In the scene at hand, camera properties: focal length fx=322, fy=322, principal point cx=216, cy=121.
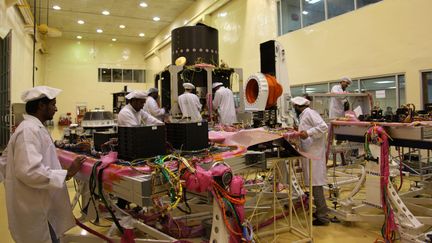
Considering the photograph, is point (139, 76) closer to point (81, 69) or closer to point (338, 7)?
point (81, 69)

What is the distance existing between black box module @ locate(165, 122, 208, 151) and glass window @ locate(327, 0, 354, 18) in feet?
17.3

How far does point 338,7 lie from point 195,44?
3017 millimetres

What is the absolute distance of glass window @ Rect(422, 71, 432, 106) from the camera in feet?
16.7

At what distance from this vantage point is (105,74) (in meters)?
16.2

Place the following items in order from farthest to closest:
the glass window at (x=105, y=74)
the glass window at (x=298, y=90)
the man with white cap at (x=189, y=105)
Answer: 1. the glass window at (x=105, y=74)
2. the glass window at (x=298, y=90)
3. the man with white cap at (x=189, y=105)

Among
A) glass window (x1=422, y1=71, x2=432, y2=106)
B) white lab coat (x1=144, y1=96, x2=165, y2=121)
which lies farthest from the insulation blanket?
glass window (x1=422, y1=71, x2=432, y2=106)

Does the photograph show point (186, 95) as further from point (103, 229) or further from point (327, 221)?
point (327, 221)

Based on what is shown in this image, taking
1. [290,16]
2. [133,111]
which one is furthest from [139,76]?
[133,111]

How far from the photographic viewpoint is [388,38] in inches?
218

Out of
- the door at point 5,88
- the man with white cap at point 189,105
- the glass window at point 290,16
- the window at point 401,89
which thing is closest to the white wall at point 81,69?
the door at point 5,88

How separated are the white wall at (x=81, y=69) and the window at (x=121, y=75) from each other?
0.64 ft

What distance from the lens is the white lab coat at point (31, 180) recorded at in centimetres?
165

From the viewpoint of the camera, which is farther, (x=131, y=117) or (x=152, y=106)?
(x=152, y=106)

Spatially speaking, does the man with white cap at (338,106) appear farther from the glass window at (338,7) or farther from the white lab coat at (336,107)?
the glass window at (338,7)
